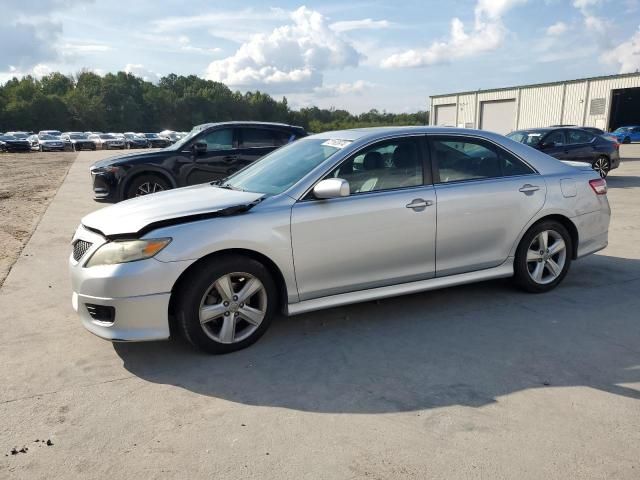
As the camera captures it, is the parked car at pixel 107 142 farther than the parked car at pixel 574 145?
Yes

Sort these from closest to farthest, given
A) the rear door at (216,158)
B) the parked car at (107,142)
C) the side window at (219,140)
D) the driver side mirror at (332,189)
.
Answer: the driver side mirror at (332,189) < the rear door at (216,158) < the side window at (219,140) < the parked car at (107,142)

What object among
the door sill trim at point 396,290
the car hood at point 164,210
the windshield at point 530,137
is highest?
the car hood at point 164,210

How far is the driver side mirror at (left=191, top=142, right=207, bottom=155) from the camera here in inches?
370

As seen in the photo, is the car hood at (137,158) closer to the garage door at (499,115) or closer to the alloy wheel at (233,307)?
the alloy wheel at (233,307)

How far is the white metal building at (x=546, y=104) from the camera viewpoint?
1515 inches

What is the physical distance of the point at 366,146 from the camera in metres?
4.27

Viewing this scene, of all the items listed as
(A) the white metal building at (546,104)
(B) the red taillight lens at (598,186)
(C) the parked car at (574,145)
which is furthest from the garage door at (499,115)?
(B) the red taillight lens at (598,186)

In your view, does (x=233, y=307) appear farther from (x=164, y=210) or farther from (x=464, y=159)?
(x=464, y=159)

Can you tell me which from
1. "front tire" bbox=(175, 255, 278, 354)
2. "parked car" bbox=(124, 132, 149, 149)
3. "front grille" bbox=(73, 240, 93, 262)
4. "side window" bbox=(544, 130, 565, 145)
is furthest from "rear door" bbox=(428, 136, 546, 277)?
"parked car" bbox=(124, 132, 149, 149)

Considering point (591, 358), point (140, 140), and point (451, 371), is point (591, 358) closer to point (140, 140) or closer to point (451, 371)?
point (451, 371)

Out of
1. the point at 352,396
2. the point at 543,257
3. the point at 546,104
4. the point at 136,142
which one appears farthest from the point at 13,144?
the point at 352,396

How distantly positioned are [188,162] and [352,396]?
23.8 feet

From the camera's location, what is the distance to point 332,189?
379 cm

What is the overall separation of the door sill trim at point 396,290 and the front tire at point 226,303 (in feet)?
0.81
